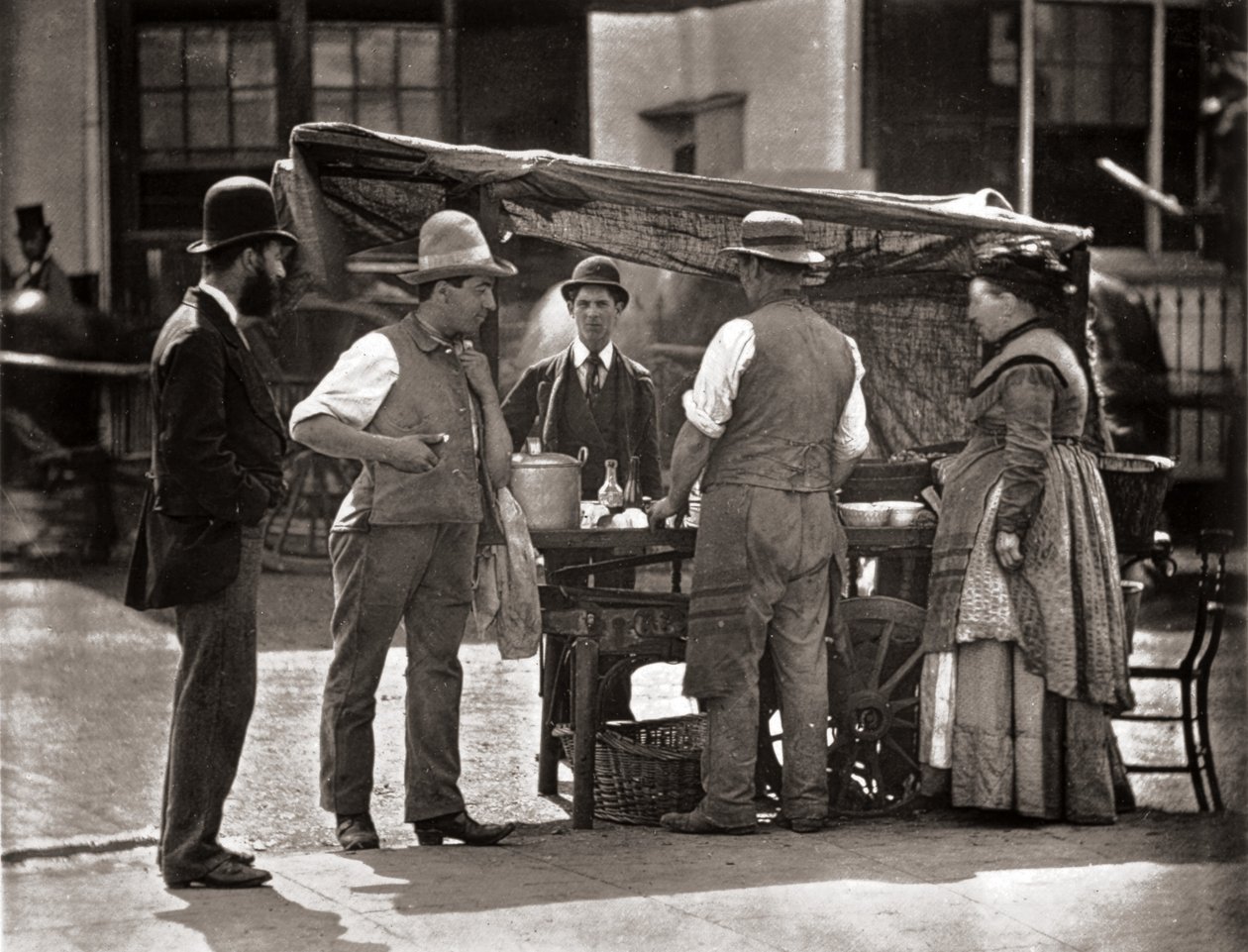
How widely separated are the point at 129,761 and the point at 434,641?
1.95 meters

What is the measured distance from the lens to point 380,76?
13.0 metres

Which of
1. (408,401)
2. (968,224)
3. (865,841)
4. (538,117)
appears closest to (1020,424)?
(968,224)

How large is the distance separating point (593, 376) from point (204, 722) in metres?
3.24

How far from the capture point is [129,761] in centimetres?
721

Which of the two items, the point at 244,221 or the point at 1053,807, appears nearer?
the point at 244,221

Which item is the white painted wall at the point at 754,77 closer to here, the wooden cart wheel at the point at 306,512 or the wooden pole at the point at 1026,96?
the wooden pole at the point at 1026,96

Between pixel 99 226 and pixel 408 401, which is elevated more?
pixel 99 226

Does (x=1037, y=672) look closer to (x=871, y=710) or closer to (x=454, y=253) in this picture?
(x=871, y=710)

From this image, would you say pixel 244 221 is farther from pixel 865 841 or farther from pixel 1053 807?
pixel 1053 807

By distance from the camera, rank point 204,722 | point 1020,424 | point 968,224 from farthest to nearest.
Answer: point 968,224, point 1020,424, point 204,722

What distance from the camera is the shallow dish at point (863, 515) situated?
6.90 m

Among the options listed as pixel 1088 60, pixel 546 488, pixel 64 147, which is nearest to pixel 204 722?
pixel 546 488

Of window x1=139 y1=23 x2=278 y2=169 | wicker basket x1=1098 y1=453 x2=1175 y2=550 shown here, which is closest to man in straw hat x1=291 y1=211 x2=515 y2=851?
wicker basket x1=1098 y1=453 x2=1175 y2=550

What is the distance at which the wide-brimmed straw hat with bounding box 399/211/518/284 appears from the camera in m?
5.97
